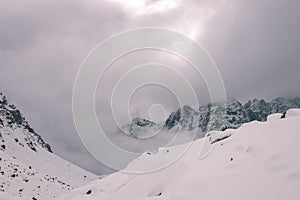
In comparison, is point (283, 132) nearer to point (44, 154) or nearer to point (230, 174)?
point (230, 174)

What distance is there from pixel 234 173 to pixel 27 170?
4233cm

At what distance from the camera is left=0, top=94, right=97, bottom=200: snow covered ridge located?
37.7m

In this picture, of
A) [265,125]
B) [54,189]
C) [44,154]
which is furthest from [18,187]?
[44,154]

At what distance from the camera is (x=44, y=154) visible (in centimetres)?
9106

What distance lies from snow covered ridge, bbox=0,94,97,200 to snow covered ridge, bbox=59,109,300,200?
36.6 feet

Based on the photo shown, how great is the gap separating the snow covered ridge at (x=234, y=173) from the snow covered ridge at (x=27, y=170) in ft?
36.6

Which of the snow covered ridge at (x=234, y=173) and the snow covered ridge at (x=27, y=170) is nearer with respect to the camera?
the snow covered ridge at (x=234, y=173)

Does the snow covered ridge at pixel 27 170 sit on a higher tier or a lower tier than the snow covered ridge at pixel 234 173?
higher

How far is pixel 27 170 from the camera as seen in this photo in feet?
166

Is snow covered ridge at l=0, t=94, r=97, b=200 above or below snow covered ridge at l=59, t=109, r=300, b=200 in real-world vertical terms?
above

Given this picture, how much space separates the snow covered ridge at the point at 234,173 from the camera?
1258 cm

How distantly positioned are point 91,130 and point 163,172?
3.98m

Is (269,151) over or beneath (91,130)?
beneath

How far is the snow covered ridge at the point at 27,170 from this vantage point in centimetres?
3773
